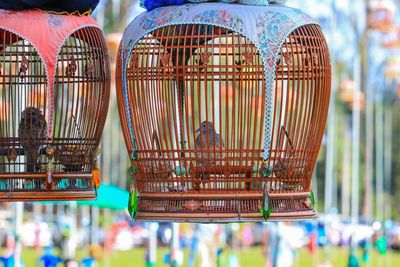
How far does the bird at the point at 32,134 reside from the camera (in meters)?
4.44

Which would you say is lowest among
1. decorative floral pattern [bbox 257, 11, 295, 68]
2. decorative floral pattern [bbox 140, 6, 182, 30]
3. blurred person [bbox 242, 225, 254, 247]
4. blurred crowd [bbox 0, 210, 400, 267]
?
blurred person [bbox 242, 225, 254, 247]

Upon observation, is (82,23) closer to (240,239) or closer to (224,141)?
(224,141)

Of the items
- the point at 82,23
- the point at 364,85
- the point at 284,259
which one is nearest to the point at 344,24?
the point at 364,85

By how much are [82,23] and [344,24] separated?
2266 centimetres

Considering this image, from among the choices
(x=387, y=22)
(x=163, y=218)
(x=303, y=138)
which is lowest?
(x=163, y=218)

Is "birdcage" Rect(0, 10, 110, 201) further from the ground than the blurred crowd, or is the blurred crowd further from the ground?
"birdcage" Rect(0, 10, 110, 201)

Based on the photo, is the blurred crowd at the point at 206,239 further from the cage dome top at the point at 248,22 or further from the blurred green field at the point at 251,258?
the cage dome top at the point at 248,22

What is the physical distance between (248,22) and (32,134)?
3.03 ft

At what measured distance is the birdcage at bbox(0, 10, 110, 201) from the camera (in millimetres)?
4340

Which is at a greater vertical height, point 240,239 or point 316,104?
point 316,104

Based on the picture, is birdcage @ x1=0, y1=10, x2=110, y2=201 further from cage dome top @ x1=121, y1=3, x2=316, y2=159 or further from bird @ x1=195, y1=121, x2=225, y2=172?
bird @ x1=195, y1=121, x2=225, y2=172

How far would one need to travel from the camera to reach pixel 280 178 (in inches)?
166

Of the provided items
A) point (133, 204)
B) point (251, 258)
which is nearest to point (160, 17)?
point (133, 204)

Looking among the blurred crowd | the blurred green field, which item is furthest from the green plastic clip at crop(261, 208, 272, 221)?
the blurred green field
